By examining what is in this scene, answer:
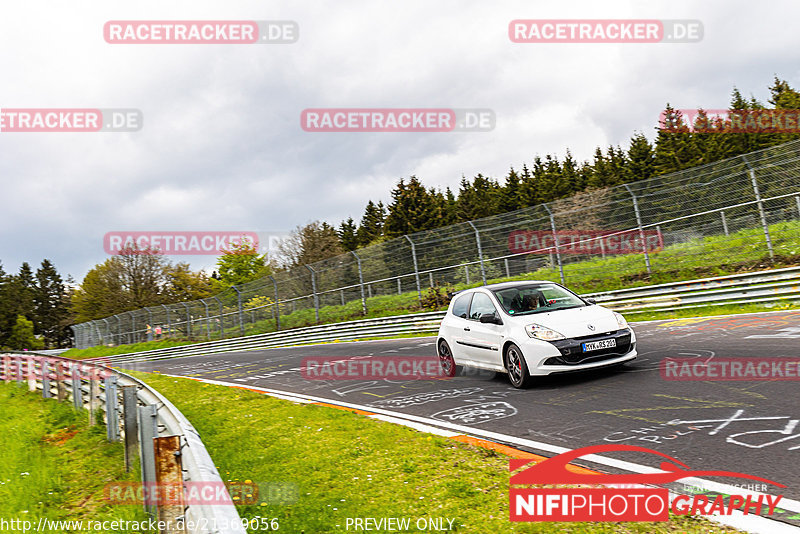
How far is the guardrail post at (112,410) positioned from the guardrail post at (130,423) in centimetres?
159

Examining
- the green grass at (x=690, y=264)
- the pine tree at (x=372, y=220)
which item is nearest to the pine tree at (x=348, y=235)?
the pine tree at (x=372, y=220)

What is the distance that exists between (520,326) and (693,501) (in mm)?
4533

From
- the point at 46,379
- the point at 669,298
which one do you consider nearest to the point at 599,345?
the point at 669,298

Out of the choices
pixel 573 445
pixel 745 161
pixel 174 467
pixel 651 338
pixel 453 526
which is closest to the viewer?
pixel 174 467

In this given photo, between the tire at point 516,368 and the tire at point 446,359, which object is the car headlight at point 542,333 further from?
the tire at point 446,359

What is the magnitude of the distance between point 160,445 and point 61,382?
34.5 ft

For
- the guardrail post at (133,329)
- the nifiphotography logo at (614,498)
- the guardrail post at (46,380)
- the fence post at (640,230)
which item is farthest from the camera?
the guardrail post at (133,329)

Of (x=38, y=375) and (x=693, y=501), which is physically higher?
(x=38, y=375)

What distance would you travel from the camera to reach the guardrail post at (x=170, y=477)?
3.38 m

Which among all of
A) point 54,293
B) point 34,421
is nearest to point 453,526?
point 34,421

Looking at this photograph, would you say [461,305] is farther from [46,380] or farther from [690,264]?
[46,380]

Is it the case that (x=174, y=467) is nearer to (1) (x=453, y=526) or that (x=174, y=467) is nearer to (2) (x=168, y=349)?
(1) (x=453, y=526)

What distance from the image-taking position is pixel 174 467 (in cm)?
340

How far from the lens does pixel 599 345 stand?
7723mm
